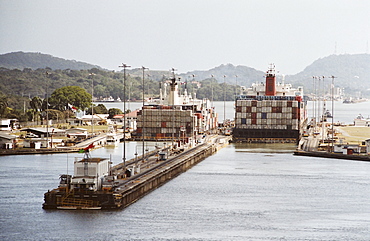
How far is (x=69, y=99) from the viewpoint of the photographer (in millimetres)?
160750

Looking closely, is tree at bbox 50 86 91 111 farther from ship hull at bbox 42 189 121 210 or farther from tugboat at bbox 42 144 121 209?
ship hull at bbox 42 189 121 210

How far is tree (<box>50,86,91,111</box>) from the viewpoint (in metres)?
158

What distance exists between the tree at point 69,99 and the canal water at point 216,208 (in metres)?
85.0

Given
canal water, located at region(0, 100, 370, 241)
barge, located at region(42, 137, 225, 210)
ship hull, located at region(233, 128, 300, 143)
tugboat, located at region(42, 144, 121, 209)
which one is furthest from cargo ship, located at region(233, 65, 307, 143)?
tugboat, located at region(42, 144, 121, 209)

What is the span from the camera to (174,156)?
7762 cm

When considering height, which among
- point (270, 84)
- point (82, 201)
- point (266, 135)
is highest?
point (270, 84)

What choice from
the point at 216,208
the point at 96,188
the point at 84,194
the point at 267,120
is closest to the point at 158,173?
the point at 216,208

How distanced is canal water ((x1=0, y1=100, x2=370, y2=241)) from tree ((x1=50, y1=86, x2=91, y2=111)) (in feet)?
279

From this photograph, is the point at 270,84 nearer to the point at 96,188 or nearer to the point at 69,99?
the point at 69,99

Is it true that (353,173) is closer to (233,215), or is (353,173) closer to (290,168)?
(290,168)

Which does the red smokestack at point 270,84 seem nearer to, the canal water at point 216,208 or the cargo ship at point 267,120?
the cargo ship at point 267,120

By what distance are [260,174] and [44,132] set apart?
39594 mm

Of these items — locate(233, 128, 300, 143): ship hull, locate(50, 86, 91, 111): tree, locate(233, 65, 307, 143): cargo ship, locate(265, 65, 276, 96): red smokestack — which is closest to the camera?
locate(233, 128, 300, 143): ship hull

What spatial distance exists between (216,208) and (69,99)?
116 m
